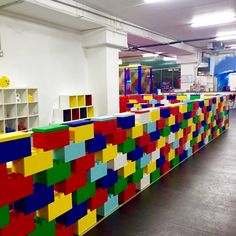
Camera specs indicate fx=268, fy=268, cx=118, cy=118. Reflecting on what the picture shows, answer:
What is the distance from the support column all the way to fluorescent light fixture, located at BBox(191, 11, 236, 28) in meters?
2.37

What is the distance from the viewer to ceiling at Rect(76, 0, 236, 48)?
6203 millimetres

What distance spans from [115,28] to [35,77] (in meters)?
2.60

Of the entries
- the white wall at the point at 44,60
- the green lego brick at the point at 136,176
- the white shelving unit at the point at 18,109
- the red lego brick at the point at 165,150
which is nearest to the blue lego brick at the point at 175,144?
the red lego brick at the point at 165,150

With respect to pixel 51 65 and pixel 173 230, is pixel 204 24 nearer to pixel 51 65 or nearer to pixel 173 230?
pixel 51 65

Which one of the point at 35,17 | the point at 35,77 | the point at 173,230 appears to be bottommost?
the point at 173,230

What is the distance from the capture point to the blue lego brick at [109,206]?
9.19ft

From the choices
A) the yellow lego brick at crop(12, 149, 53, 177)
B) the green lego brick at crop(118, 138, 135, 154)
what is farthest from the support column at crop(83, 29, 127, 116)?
the yellow lego brick at crop(12, 149, 53, 177)

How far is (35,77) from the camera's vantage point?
20.3 feet

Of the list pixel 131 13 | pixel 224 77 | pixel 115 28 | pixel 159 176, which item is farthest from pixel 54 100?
pixel 224 77

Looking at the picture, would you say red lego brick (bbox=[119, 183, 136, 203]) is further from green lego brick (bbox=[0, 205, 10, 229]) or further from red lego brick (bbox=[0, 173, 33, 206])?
green lego brick (bbox=[0, 205, 10, 229])

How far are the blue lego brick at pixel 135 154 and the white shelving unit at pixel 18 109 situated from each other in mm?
3100

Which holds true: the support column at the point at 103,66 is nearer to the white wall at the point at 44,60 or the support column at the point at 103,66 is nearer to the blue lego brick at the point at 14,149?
the white wall at the point at 44,60

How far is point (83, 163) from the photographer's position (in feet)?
8.02

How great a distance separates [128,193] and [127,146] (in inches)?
22.9
